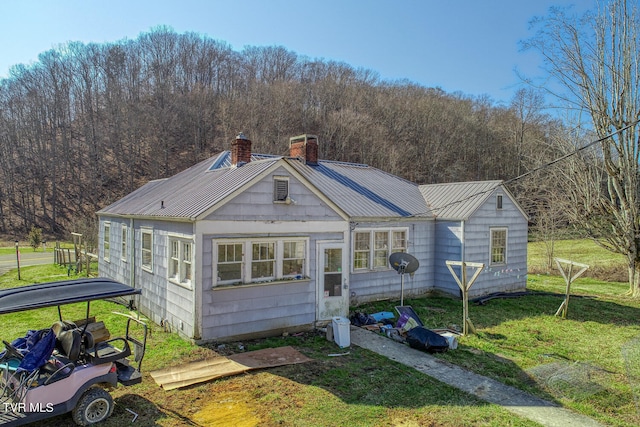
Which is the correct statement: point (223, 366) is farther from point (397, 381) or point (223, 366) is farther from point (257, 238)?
point (397, 381)

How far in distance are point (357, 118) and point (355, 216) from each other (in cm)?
3551

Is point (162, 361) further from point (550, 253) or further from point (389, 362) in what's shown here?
point (550, 253)

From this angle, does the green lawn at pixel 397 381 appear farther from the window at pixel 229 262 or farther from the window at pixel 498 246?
the window at pixel 498 246

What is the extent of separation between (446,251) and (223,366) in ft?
34.3

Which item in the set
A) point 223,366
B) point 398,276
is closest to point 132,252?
point 223,366

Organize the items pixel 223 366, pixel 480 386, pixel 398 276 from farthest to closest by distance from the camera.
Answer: pixel 398 276
pixel 223 366
pixel 480 386

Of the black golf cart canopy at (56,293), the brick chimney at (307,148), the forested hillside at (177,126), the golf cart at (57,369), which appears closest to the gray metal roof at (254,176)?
the brick chimney at (307,148)

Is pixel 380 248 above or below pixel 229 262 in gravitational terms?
below

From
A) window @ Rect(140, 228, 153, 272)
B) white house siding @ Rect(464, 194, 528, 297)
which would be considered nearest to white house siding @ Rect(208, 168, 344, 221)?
window @ Rect(140, 228, 153, 272)

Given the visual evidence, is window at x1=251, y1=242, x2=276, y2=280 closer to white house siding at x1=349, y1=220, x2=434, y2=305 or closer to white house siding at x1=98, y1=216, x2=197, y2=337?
white house siding at x1=98, y1=216, x2=197, y2=337

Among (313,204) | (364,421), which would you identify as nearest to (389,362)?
(364,421)

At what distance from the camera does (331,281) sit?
1151cm

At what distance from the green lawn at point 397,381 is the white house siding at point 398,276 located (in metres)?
2.05

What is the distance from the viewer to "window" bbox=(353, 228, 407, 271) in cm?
1429
